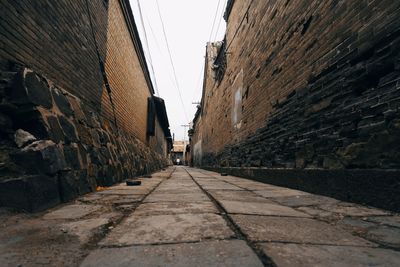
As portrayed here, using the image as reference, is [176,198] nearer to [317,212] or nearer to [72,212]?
[72,212]

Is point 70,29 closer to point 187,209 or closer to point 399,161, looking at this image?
point 187,209

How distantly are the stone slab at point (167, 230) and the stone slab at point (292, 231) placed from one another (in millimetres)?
142

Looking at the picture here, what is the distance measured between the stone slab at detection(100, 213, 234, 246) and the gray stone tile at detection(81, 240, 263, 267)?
0.29 ft

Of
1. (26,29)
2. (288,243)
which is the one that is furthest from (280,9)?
(288,243)

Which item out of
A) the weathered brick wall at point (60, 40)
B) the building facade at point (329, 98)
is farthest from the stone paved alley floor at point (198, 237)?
the weathered brick wall at point (60, 40)

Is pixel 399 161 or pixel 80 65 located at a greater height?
pixel 80 65

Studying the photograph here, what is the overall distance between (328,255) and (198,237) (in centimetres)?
60

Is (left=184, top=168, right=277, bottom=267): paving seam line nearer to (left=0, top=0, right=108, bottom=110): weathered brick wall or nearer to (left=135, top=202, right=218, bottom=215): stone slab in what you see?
(left=135, top=202, right=218, bottom=215): stone slab

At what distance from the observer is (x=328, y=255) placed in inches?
41.7

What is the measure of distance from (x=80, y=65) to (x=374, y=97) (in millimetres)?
3860

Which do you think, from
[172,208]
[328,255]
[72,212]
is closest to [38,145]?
[72,212]

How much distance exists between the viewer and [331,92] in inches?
114

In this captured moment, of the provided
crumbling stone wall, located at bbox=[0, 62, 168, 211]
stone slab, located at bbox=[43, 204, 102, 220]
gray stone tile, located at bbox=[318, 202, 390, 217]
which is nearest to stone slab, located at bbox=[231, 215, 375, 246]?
gray stone tile, located at bbox=[318, 202, 390, 217]

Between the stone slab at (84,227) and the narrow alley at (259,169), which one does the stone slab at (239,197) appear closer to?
the narrow alley at (259,169)
